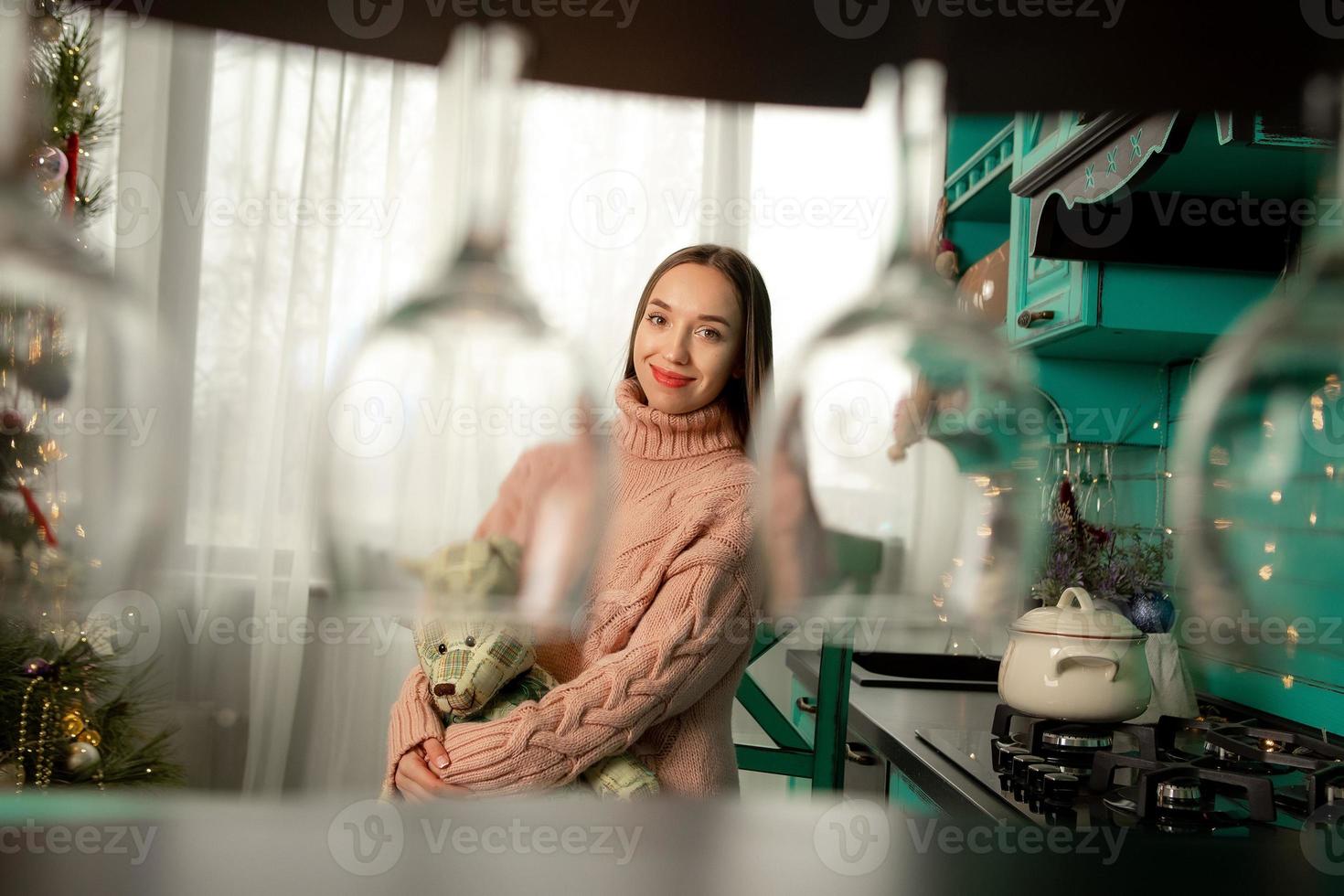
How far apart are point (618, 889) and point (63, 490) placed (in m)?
0.11

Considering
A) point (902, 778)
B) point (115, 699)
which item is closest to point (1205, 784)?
point (902, 778)

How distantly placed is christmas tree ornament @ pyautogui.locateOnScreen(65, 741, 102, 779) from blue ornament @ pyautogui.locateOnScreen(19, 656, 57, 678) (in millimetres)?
94

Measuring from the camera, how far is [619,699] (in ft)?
2.96

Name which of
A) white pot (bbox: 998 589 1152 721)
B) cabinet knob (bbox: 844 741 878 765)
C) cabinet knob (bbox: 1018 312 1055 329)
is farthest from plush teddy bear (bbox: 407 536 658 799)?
cabinet knob (bbox: 1018 312 1055 329)

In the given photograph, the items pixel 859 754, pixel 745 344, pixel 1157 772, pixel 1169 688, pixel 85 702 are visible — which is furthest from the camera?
pixel 859 754

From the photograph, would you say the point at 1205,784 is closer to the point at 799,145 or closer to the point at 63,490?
the point at 63,490

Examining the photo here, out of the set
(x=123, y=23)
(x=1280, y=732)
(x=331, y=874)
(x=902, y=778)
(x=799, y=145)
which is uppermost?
(x=799, y=145)

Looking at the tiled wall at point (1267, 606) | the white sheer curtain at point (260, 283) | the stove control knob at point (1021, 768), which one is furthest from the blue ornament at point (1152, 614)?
the white sheer curtain at point (260, 283)

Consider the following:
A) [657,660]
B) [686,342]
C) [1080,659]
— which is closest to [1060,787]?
[1080,659]

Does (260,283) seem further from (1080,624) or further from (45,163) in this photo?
(45,163)

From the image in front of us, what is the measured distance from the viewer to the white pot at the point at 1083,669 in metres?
1.02

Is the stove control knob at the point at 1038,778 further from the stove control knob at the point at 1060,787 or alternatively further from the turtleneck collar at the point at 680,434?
the turtleneck collar at the point at 680,434

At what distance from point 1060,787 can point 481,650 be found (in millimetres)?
493

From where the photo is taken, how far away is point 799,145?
169cm
